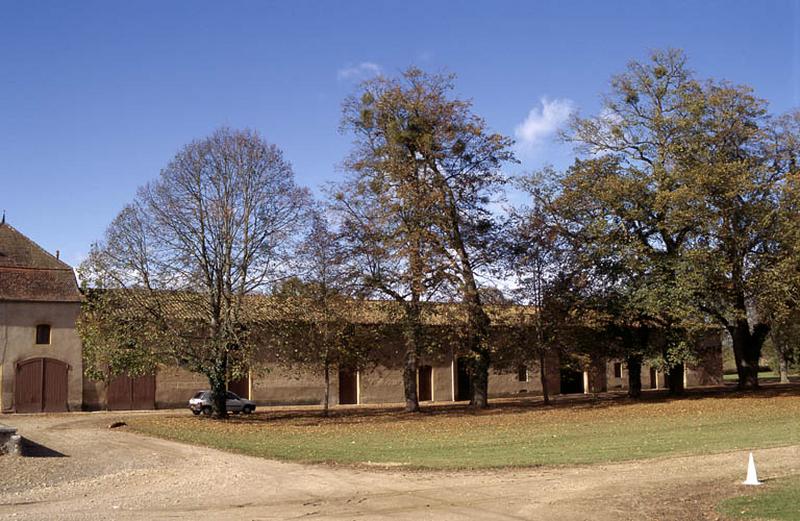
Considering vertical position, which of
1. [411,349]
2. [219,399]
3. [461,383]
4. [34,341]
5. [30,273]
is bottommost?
[461,383]

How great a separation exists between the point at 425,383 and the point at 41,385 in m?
21.9

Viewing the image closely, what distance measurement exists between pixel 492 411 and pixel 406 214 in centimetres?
1035

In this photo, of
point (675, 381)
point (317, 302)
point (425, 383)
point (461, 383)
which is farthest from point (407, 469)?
point (461, 383)

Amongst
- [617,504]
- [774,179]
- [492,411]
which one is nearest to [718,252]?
[774,179]

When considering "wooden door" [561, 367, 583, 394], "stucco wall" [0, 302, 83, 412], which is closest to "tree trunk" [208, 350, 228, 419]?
"stucco wall" [0, 302, 83, 412]

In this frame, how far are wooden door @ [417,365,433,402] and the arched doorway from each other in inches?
807

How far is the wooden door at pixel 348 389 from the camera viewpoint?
4609cm

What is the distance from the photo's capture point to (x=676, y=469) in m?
14.9

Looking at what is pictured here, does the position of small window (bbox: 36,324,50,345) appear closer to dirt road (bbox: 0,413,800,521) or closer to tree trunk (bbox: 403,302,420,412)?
tree trunk (bbox: 403,302,420,412)

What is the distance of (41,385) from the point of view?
37469 millimetres

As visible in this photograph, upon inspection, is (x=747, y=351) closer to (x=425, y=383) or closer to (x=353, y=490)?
(x=425, y=383)

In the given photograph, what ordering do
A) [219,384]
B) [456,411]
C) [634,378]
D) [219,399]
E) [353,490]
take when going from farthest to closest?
[634,378] < [456,411] < [219,399] < [219,384] < [353,490]

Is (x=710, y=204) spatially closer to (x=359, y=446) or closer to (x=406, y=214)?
A: (x=406, y=214)

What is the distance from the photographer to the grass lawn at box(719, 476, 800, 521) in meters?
10.3
